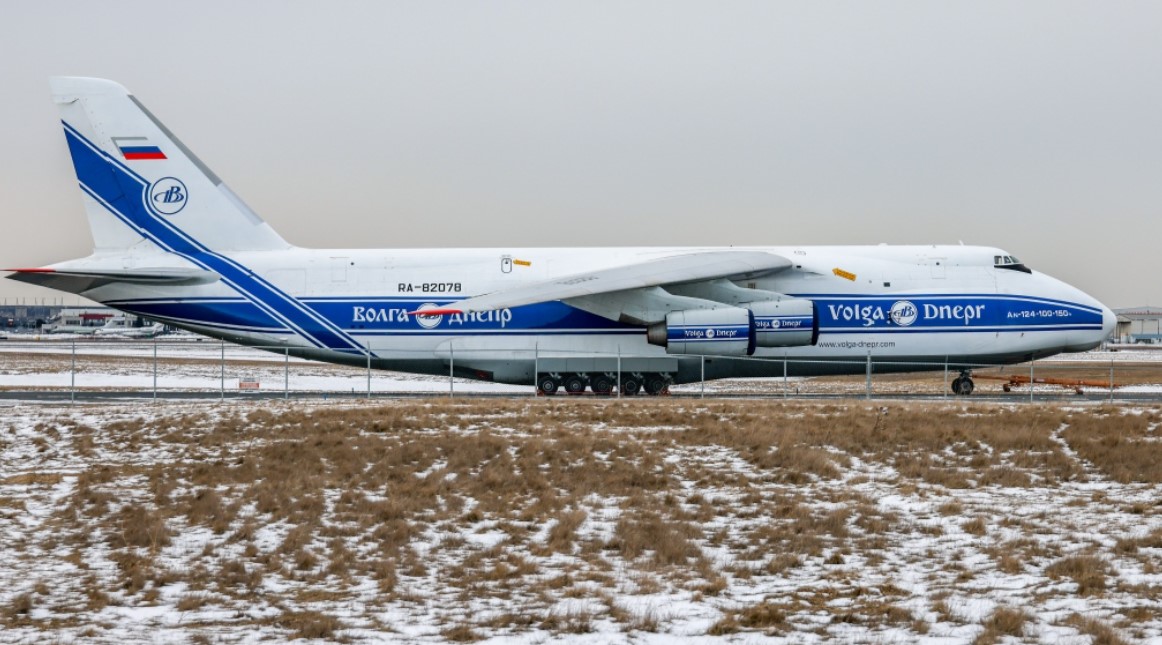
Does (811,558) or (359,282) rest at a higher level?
(359,282)

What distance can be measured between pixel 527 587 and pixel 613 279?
16.7 meters

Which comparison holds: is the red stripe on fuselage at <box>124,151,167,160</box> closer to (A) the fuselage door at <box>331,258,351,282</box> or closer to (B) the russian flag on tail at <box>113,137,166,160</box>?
(B) the russian flag on tail at <box>113,137,166,160</box>

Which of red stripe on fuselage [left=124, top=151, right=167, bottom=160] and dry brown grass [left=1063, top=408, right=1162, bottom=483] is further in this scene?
red stripe on fuselage [left=124, top=151, right=167, bottom=160]

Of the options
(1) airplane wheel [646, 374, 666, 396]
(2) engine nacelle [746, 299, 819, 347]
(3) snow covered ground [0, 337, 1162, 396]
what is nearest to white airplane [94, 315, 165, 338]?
(3) snow covered ground [0, 337, 1162, 396]

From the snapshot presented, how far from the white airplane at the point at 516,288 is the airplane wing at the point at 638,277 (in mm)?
85

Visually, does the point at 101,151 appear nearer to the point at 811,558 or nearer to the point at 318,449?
the point at 318,449

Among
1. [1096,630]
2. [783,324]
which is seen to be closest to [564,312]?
[783,324]

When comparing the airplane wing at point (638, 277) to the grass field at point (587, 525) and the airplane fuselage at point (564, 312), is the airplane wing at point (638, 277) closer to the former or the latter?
the airplane fuselage at point (564, 312)

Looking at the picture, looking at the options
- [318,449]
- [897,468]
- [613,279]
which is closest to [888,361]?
[613,279]

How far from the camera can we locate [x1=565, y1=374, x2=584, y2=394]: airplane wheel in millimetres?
28734

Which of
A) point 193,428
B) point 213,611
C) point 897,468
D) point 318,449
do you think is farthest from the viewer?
point 193,428

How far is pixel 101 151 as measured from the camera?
1161 inches

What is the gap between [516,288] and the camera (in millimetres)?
27375

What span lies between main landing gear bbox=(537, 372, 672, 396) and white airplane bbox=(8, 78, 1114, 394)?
50 mm
